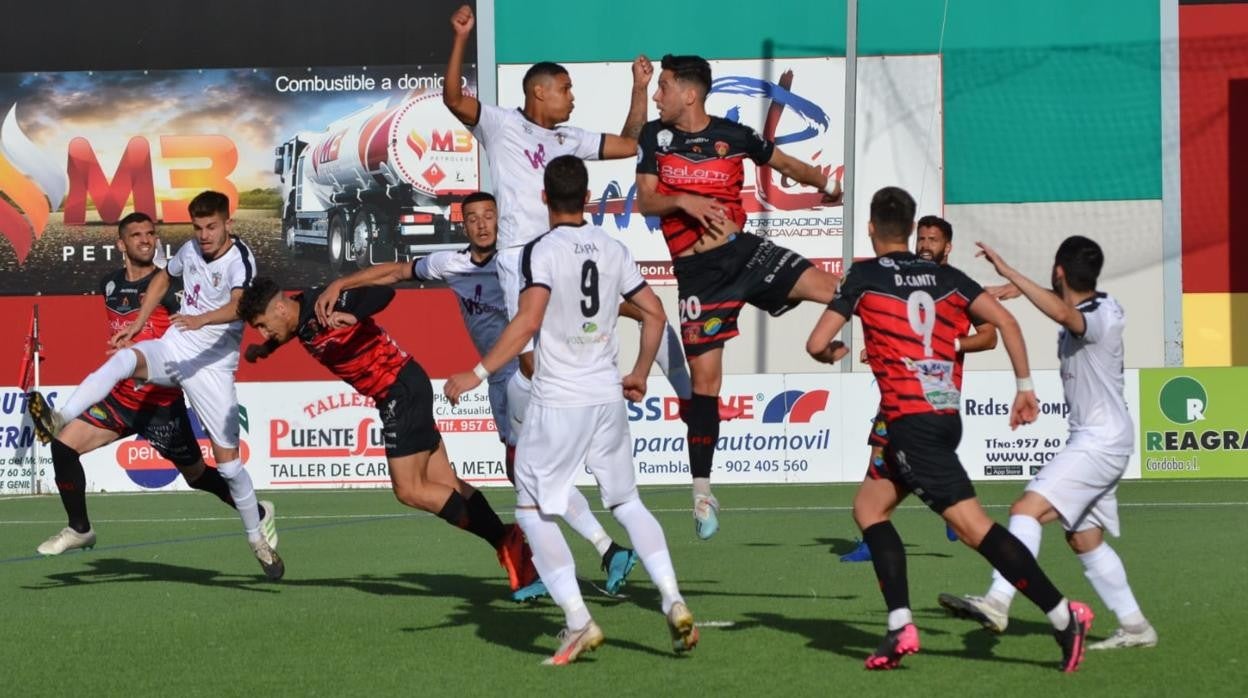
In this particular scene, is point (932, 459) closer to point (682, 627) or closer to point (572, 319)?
point (682, 627)

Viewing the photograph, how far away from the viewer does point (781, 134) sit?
28.7 metres

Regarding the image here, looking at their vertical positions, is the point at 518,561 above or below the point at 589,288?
below

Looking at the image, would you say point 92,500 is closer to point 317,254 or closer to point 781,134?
point 317,254

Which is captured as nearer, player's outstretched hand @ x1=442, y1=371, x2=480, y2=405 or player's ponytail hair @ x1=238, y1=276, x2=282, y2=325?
player's outstretched hand @ x1=442, y1=371, x2=480, y2=405

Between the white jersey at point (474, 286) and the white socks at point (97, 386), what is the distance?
7.31 ft

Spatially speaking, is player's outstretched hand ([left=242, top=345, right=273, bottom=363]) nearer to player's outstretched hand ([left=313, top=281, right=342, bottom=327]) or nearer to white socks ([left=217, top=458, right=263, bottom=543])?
player's outstretched hand ([left=313, top=281, right=342, bottom=327])

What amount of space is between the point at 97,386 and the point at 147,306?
916 mm

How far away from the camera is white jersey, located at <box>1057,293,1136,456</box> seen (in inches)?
322

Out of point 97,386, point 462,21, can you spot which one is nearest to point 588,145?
point 462,21

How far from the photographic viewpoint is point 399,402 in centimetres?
1038

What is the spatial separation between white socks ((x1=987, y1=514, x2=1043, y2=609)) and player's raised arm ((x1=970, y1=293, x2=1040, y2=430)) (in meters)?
0.50

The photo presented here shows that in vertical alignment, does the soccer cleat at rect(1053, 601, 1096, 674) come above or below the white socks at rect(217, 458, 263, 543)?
below

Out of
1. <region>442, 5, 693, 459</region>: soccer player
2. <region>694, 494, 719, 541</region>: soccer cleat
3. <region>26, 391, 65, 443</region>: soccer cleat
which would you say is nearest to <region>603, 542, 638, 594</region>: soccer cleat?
<region>694, 494, 719, 541</region>: soccer cleat

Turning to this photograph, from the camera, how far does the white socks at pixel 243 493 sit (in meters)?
11.7
